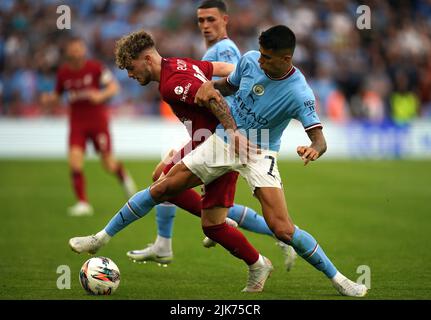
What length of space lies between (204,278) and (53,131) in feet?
50.6

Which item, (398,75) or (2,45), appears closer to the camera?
(2,45)

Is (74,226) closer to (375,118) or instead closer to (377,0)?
(375,118)

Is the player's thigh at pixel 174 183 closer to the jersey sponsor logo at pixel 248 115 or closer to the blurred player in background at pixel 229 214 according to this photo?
the jersey sponsor logo at pixel 248 115

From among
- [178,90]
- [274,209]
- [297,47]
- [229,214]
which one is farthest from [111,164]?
[297,47]

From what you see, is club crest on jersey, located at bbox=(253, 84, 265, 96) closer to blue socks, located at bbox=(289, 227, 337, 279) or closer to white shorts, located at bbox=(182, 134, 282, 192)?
white shorts, located at bbox=(182, 134, 282, 192)

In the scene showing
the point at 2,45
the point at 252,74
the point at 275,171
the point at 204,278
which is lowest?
the point at 204,278

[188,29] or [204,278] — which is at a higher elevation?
[188,29]

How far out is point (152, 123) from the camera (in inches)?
914

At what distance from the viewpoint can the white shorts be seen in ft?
23.6

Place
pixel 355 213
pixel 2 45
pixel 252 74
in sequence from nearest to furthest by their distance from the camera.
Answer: pixel 252 74 < pixel 355 213 < pixel 2 45

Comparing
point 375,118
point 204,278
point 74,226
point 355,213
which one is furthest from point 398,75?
point 204,278

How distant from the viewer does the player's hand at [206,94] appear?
23.2ft

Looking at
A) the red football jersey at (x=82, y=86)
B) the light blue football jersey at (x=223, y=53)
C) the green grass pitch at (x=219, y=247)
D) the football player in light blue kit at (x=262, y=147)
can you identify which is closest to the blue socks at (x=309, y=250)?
the football player in light blue kit at (x=262, y=147)
